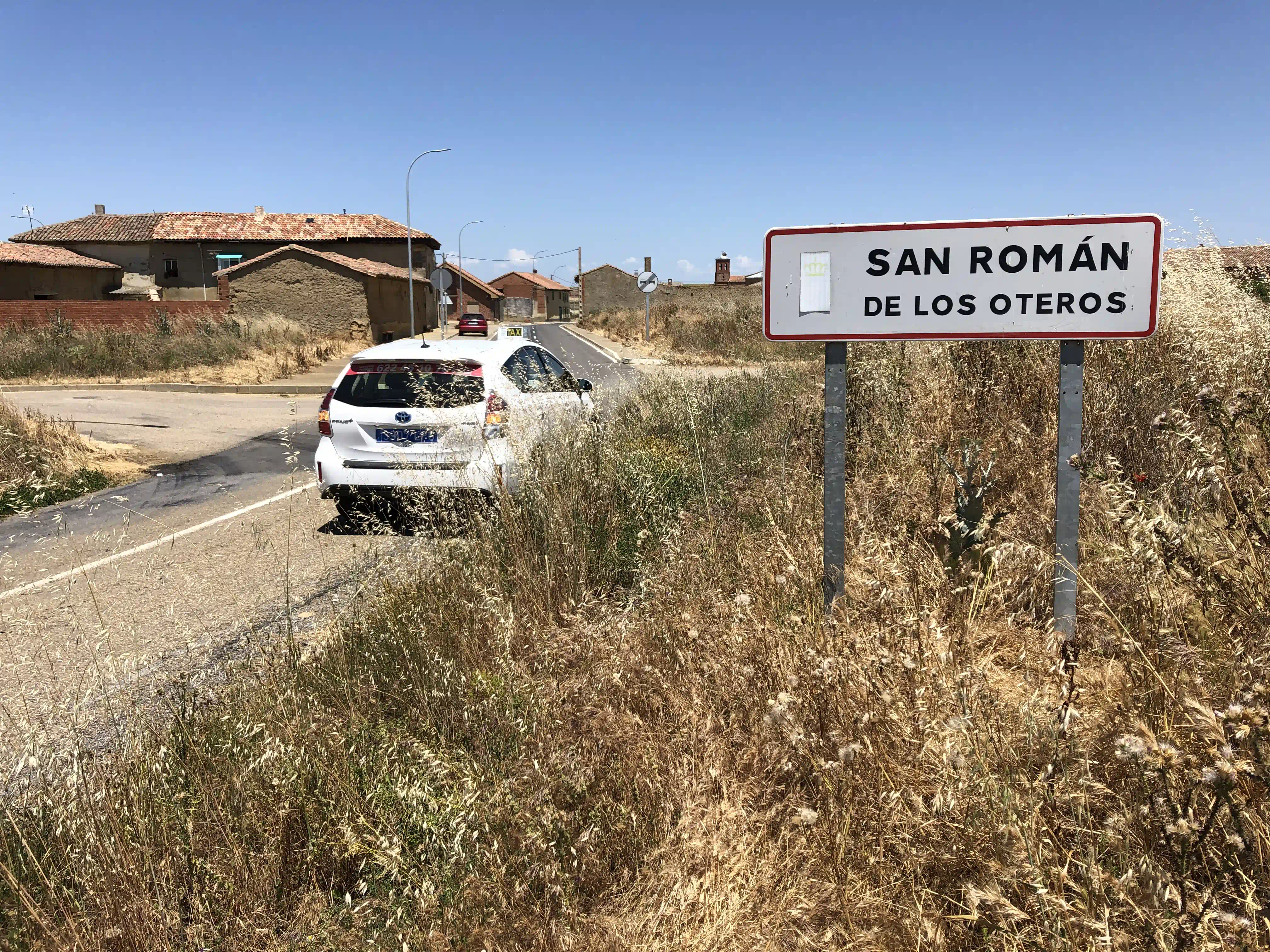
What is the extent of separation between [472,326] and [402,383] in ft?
131

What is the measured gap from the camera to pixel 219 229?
50.3 metres

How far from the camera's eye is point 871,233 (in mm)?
3377

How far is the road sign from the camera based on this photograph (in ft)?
10.4

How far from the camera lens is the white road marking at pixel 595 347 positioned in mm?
30391

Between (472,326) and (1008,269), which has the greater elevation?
(472,326)

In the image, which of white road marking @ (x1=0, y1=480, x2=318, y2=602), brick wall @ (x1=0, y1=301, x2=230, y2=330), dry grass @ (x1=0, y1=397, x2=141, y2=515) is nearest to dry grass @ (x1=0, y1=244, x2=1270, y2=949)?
white road marking @ (x1=0, y1=480, x2=318, y2=602)

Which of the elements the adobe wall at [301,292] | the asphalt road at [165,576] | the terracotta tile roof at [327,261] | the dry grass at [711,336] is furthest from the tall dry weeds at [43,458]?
the terracotta tile roof at [327,261]

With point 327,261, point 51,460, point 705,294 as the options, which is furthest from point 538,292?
point 51,460

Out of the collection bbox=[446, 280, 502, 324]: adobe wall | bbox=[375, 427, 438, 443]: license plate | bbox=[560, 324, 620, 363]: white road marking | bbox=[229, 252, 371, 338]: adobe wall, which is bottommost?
bbox=[375, 427, 438, 443]: license plate

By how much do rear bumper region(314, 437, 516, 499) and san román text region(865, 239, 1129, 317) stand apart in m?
2.16

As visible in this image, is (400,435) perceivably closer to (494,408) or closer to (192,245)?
(494,408)

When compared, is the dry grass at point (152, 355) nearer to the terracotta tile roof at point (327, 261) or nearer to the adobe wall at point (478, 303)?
the terracotta tile roof at point (327, 261)

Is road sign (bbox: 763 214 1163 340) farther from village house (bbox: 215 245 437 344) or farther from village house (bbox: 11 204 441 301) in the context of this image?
A: village house (bbox: 11 204 441 301)

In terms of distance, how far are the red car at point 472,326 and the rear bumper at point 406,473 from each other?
36.9 m
